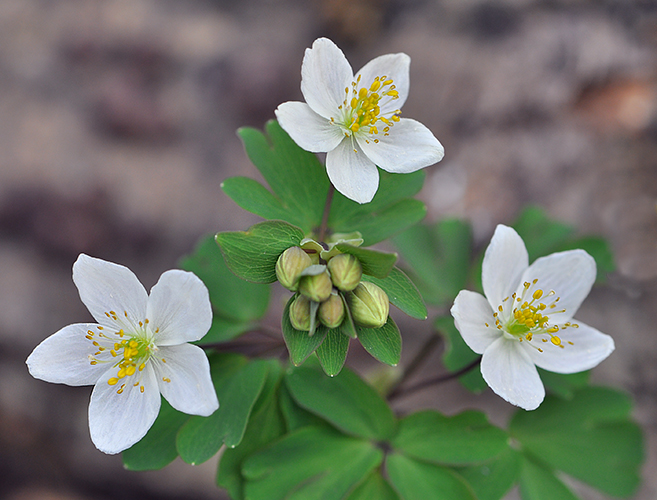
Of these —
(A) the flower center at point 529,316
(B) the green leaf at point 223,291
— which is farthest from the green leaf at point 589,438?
(B) the green leaf at point 223,291

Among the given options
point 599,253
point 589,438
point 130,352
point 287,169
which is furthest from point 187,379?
point 599,253

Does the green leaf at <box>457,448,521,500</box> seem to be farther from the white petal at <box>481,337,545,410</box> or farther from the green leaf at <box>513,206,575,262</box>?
the green leaf at <box>513,206,575,262</box>

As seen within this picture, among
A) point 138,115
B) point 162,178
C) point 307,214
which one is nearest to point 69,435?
point 162,178

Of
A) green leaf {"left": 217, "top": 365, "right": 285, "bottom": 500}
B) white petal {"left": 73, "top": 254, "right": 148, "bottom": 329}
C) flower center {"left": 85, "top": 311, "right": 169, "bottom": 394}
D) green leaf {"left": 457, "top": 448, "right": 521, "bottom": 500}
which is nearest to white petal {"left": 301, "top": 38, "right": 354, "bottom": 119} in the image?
white petal {"left": 73, "top": 254, "right": 148, "bottom": 329}

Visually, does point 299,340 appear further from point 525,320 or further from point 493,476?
point 493,476

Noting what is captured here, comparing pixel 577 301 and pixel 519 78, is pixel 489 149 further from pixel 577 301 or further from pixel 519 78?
pixel 577 301
